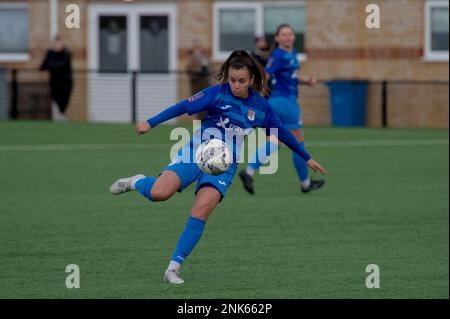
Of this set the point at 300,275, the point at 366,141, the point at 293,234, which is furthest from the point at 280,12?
the point at 300,275

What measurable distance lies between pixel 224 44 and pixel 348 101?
14.8 feet

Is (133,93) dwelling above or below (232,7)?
below

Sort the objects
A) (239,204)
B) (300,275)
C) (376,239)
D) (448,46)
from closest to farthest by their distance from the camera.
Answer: (300,275) → (376,239) → (239,204) → (448,46)

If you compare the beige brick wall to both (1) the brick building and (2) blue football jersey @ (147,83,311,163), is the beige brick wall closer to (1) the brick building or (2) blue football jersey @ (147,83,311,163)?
(1) the brick building

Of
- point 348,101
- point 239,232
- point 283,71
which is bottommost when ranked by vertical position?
point 239,232

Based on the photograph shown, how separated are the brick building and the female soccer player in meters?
22.2

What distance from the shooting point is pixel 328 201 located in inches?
627

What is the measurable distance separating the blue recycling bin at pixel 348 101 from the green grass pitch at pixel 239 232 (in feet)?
30.8

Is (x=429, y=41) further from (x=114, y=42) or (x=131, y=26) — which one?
(x=114, y=42)

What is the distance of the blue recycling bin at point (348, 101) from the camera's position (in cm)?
3231

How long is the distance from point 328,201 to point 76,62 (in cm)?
2073

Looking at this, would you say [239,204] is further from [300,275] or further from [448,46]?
[448,46]

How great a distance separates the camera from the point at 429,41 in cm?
3316

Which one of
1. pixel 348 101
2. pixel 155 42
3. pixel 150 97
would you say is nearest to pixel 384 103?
pixel 348 101
